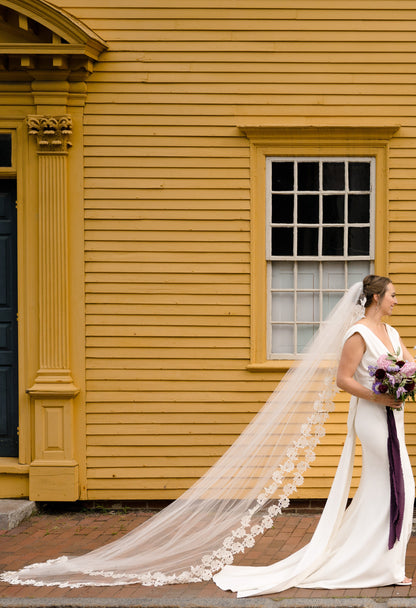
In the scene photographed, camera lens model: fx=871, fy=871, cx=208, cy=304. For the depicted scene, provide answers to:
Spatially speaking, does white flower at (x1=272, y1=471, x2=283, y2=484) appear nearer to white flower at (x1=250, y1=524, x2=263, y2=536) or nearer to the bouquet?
white flower at (x1=250, y1=524, x2=263, y2=536)

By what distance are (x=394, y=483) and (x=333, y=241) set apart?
9.91 feet

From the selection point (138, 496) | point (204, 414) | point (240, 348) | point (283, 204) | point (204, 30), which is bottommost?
point (138, 496)

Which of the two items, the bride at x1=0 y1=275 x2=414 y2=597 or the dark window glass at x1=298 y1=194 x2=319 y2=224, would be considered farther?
the dark window glass at x1=298 y1=194 x2=319 y2=224

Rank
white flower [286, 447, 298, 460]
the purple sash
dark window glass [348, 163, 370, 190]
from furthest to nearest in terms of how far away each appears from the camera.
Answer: dark window glass [348, 163, 370, 190] → white flower [286, 447, 298, 460] → the purple sash

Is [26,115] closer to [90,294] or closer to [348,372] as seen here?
[90,294]

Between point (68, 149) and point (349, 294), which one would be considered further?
point (68, 149)

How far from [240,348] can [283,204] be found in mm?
1440

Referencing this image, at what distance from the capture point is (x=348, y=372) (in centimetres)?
611

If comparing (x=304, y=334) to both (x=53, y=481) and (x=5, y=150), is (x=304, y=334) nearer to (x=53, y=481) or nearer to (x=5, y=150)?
(x=53, y=481)

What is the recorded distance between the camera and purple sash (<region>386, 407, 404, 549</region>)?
19.4 feet

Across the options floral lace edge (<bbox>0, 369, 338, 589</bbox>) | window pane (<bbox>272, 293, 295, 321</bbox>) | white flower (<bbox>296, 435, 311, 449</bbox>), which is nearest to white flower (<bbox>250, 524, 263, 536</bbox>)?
floral lace edge (<bbox>0, 369, 338, 589</bbox>)

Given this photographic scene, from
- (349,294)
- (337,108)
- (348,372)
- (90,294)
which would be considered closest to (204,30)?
(337,108)

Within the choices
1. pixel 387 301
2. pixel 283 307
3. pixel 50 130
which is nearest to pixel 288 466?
pixel 387 301

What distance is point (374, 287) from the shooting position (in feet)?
20.2
